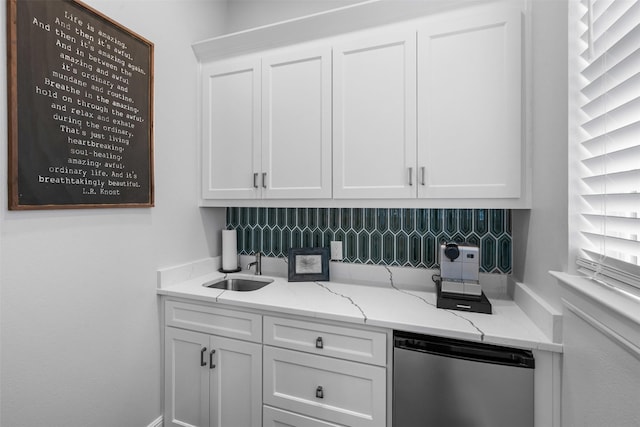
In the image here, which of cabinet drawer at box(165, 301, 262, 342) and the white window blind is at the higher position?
the white window blind

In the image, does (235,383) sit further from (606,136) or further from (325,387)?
(606,136)

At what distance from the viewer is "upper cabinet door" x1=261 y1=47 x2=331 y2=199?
1754 mm

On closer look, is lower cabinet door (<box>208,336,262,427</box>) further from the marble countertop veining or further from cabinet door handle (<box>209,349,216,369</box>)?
the marble countertop veining

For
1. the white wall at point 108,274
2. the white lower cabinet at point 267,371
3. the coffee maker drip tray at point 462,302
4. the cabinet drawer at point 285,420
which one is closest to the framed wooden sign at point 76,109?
the white wall at point 108,274

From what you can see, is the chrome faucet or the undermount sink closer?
the undermount sink

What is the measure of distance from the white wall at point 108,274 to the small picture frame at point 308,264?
25.8 inches

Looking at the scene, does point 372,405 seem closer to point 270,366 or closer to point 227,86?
point 270,366

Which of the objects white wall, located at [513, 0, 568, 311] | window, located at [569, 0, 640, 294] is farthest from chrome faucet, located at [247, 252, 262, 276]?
window, located at [569, 0, 640, 294]

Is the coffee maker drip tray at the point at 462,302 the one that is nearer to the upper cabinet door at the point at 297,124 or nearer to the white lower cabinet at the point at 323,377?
the white lower cabinet at the point at 323,377

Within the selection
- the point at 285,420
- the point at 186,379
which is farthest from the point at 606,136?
the point at 186,379

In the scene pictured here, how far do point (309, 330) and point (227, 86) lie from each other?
153cm

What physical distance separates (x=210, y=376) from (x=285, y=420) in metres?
0.46

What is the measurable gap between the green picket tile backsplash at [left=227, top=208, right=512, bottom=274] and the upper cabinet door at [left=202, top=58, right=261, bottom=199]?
0.37m

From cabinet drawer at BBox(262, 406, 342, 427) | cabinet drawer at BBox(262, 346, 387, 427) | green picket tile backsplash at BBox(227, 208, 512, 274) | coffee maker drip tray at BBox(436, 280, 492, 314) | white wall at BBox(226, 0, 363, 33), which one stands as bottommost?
cabinet drawer at BBox(262, 406, 342, 427)
